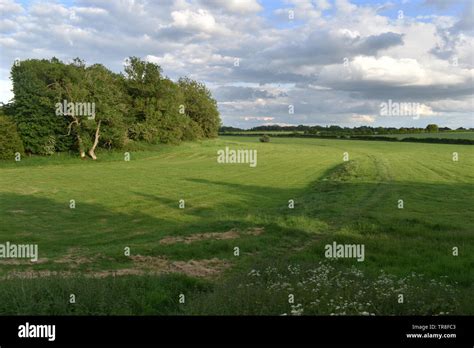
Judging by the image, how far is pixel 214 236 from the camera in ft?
61.0

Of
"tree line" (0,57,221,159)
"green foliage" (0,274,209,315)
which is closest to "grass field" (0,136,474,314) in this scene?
"green foliage" (0,274,209,315)

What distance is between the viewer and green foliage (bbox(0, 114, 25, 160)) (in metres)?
63.9

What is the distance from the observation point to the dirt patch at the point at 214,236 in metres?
18.1

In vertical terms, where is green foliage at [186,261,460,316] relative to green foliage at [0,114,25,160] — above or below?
below

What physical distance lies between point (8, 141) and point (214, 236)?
5740 centimetres

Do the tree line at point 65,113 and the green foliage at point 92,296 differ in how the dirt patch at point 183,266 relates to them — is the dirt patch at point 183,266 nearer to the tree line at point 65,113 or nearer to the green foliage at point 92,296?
the green foliage at point 92,296

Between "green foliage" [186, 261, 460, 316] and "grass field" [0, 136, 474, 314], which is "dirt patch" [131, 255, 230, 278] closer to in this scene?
"grass field" [0, 136, 474, 314]

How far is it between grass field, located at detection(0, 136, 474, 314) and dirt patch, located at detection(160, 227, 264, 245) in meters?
0.05

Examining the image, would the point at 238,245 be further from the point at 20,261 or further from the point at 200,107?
the point at 200,107

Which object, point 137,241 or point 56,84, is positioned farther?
point 56,84
